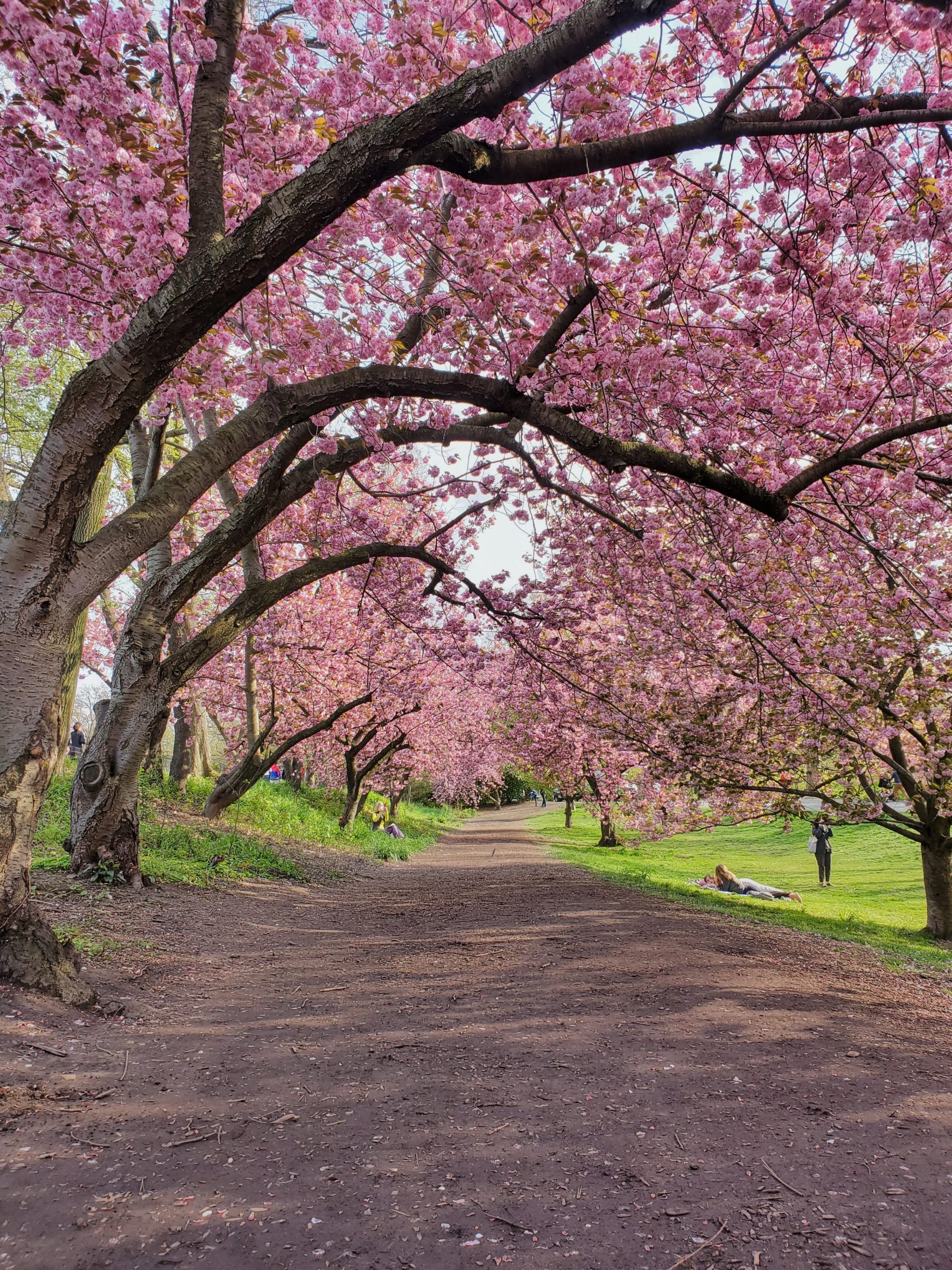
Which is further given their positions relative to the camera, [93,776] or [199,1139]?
[93,776]

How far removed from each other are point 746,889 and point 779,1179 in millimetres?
14110

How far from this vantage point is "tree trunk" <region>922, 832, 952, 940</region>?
1103 cm

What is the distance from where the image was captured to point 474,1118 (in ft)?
11.3

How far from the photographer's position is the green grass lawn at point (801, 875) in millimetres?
10945

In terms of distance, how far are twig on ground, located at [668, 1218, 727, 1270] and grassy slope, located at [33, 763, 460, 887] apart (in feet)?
24.5

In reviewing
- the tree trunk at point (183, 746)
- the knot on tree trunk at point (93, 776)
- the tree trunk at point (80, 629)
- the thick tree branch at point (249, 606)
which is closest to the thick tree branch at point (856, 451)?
the thick tree branch at point (249, 606)

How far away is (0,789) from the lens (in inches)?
155

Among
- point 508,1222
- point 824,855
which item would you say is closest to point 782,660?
point 508,1222

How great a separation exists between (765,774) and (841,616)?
A: 131 inches

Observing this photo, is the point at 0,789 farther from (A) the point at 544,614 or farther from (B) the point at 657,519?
(A) the point at 544,614

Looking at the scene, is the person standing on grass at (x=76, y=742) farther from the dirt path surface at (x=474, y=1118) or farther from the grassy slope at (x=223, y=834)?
the dirt path surface at (x=474, y=1118)

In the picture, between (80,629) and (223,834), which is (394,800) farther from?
(80,629)

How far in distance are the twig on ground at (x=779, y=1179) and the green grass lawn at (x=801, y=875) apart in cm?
680

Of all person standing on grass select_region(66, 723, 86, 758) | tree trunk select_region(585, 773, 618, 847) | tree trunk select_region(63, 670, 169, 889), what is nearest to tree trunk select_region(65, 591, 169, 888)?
tree trunk select_region(63, 670, 169, 889)
